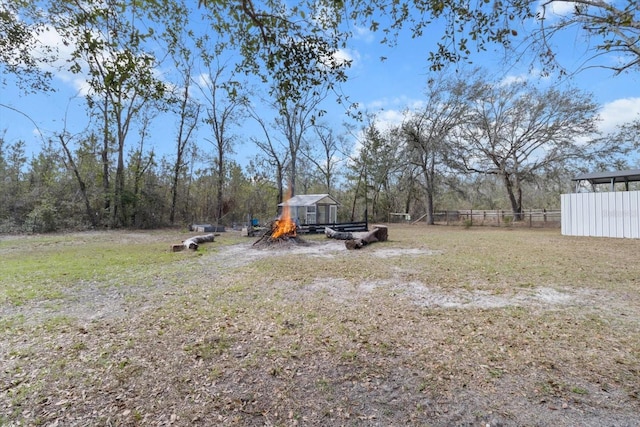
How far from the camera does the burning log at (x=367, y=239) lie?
9.16 m

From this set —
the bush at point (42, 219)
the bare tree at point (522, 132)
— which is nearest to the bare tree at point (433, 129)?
the bare tree at point (522, 132)

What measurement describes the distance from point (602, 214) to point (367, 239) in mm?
9843

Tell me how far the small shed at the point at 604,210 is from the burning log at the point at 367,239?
8.61m

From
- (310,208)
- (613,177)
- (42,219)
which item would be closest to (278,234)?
(310,208)

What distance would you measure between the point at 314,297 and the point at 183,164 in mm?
18842

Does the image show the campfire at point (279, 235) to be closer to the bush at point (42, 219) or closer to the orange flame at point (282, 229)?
the orange flame at point (282, 229)

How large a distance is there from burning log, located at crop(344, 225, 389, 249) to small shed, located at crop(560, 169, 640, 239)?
8.61 meters

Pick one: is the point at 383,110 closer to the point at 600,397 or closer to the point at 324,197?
the point at 324,197

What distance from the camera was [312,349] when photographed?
9.09 ft

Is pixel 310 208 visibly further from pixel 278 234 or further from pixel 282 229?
pixel 278 234

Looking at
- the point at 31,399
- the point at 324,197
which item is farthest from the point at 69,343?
the point at 324,197

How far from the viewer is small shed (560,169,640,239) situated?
11070 millimetres

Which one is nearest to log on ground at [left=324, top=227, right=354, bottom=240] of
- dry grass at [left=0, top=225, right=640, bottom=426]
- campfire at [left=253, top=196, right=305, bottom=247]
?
campfire at [left=253, top=196, right=305, bottom=247]

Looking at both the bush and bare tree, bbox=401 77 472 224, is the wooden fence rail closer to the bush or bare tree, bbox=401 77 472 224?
bare tree, bbox=401 77 472 224
